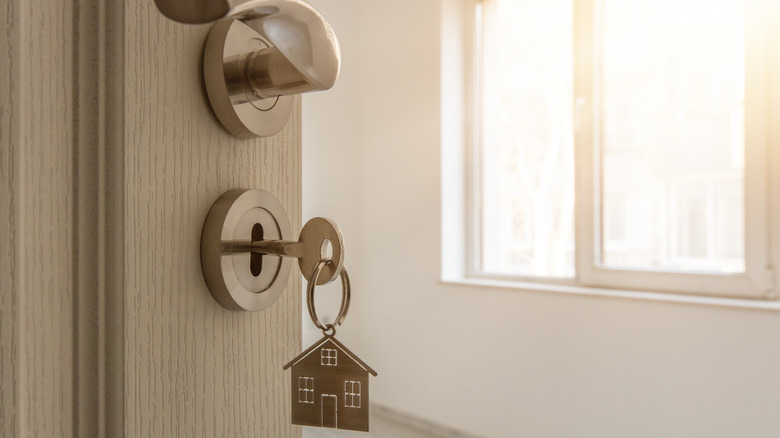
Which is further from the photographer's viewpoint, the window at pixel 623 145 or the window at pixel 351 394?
the window at pixel 623 145

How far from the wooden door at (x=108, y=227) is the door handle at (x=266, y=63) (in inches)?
0.5

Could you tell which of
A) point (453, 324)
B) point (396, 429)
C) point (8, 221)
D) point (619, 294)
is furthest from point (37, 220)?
point (396, 429)

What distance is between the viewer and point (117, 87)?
0.26 metres

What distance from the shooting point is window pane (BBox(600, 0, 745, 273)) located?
1862 mm

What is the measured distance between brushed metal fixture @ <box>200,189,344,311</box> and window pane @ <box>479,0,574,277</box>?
Answer: 214cm

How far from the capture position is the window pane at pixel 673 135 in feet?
6.11

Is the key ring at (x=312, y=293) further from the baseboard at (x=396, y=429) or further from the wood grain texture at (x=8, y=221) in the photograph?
the baseboard at (x=396, y=429)

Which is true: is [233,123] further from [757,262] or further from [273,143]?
[757,262]

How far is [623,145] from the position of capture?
2.12 meters

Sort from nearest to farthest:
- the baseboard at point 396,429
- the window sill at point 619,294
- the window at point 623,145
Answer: the window sill at point 619,294 < the window at point 623,145 < the baseboard at point 396,429

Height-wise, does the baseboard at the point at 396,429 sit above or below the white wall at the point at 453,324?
below

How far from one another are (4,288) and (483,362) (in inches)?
90.0

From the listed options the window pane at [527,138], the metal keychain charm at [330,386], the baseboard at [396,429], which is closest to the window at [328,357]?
the metal keychain charm at [330,386]

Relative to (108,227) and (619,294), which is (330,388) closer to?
(108,227)
